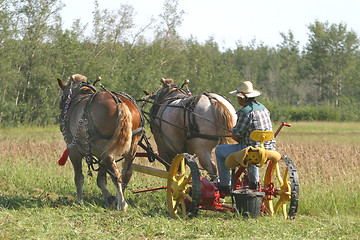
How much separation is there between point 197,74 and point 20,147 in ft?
87.2

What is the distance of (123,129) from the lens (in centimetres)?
643

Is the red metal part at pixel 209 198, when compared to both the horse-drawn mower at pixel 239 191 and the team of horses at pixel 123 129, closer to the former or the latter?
the horse-drawn mower at pixel 239 191

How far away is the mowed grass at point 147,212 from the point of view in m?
5.08

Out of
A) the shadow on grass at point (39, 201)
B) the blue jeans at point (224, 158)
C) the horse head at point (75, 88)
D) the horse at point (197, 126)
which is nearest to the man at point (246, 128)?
the blue jeans at point (224, 158)

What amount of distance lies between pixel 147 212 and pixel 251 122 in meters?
1.88

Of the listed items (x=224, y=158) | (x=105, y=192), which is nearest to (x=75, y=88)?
(x=105, y=192)

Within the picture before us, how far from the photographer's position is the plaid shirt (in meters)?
5.78

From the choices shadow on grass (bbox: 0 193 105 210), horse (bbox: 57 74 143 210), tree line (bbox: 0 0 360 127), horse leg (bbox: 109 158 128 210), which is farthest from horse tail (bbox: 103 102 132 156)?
tree line (bbox: 0 0 360 127)

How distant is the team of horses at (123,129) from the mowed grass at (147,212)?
590 millimetres

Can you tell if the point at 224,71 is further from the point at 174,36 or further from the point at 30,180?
the point at 30,180

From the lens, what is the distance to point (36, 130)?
23203 millimetres

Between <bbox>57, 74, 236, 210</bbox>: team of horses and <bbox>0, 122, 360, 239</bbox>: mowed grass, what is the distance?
1.94 feet

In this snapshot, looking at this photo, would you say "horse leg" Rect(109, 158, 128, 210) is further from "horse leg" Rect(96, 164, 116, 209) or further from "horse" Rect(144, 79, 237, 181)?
"horse" Rect(144, 79, 237, 181)

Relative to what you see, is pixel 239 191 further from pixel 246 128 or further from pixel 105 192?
pixel 105 192
